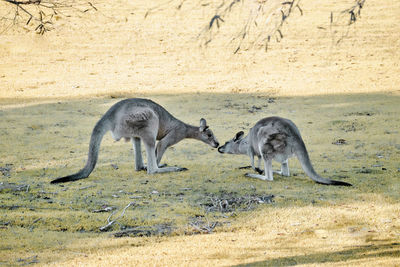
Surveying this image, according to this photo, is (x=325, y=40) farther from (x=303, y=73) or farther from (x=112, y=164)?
(x=112, y=164)

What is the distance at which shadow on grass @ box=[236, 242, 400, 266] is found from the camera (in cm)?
369

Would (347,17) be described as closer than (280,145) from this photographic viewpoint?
No

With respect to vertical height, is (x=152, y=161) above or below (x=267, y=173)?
above

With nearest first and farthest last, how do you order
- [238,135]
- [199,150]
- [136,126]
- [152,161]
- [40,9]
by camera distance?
[136,126] < [152,161] < [40,9] < [238,135] < [199,150]

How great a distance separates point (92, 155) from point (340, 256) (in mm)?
3290

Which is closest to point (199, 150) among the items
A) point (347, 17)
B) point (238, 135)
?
point (238, 135)

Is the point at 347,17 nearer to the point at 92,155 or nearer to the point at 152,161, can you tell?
the point at 152,161

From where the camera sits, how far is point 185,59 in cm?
1853

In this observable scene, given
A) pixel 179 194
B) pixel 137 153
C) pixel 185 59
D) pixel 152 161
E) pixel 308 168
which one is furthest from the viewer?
pixel 185 59

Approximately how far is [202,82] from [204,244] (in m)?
12.3

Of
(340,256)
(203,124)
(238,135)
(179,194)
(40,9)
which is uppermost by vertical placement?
(40,9)

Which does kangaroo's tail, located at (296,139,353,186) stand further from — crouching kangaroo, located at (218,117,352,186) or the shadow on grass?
the shadow on grass

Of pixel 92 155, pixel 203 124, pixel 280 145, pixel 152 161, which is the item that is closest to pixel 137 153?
pixel 152 161

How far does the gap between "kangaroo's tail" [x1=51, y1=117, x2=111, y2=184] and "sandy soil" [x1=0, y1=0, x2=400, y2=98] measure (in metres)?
8.43
